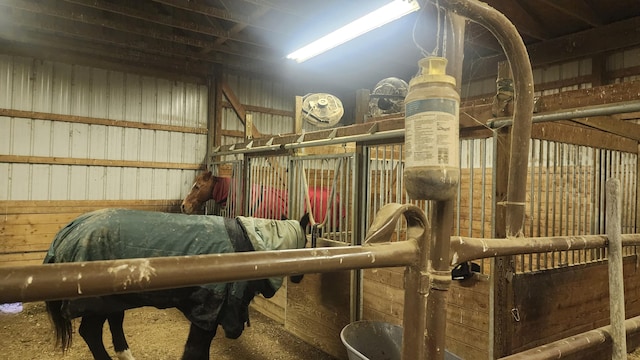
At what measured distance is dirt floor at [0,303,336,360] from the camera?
2.81 meters

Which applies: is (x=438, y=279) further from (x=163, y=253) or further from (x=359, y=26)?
(x=359, y=26)

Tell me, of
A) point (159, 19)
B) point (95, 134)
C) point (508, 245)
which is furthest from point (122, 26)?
point (508, 245)

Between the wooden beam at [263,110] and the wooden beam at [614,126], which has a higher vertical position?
the wooden beam at [263,110]

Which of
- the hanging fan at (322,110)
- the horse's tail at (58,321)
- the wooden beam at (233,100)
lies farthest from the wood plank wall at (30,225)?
the hanging fan at (322,110)

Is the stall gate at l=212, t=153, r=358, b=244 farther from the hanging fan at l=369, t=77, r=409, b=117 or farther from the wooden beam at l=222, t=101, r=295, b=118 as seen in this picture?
the wooden beam at l=222, t=101, r=295, b=118

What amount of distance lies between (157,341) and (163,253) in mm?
1346

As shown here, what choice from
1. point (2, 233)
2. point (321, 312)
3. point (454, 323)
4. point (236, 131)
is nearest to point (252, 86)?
point (236, 131)

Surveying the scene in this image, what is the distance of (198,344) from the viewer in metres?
2.23

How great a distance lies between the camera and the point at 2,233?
441cm

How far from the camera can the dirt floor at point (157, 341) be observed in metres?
2.81

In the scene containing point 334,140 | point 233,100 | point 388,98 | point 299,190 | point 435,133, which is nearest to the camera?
point 435,133

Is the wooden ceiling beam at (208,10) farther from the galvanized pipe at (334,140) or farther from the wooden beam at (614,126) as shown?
the wooden beam at (614,126)

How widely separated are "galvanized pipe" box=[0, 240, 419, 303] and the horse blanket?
1.70m

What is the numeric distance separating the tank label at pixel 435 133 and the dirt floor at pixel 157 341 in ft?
8.04
